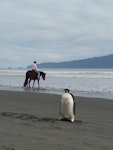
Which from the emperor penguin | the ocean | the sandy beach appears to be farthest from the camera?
the ocean

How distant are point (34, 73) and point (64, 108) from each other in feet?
60.6

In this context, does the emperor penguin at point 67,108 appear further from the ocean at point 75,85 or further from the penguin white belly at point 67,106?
the ocean at point 75,85

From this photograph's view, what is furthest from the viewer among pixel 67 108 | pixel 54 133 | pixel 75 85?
pixel 75 85

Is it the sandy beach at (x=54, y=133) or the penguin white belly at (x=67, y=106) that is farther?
the penguin white belly at (x=67, y=106)

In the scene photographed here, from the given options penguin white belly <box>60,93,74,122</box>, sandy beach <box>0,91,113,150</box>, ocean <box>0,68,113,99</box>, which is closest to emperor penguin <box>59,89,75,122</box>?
penguin white belly <box>60,93,74,122</box>

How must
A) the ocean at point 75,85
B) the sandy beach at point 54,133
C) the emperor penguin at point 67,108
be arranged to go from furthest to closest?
the ocean at point 75,85, the emperor penguin at point 67,108, the sandy beach at point 54,133

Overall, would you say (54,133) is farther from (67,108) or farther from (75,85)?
(75,85)

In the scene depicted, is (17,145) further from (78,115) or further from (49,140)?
(78,115)

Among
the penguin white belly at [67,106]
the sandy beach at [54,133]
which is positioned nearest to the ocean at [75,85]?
the penguin white belly at [67,106]

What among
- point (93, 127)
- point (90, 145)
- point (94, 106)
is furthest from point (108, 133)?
point (94, 106)

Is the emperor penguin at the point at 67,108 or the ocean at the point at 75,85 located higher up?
the emperor penguin at the point at 67,108

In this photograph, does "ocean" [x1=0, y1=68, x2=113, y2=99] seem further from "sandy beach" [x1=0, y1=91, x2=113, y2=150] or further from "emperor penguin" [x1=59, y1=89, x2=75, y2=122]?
"sandy beach" [x1=0, y1=91, x2=113, y2=150]

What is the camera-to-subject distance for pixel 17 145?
6445 mm

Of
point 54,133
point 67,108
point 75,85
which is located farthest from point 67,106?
point 75,85
